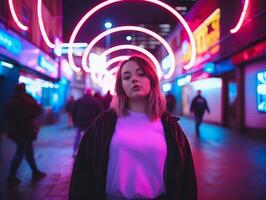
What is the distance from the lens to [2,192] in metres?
6.07

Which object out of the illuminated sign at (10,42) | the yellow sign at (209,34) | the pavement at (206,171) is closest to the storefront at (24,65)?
the illuminated sign at (10,42)

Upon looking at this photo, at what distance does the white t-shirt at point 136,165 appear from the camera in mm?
2348

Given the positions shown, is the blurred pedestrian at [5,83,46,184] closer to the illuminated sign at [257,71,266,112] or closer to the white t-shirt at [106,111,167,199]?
the white t-shirt at [106,111,167,199]

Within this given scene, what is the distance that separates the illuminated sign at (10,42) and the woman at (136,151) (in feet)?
37.0

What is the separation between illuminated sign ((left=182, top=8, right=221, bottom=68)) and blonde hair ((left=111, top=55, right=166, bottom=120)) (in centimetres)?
1832

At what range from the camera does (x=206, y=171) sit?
7730 millimetres

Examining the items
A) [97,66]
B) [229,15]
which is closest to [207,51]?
[229,15]

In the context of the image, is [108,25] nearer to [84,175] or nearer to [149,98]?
[149,98]

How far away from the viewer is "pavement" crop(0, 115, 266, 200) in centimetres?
597

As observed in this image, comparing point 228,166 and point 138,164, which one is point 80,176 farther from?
point 228,166

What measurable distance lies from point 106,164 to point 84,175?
198 millimetres

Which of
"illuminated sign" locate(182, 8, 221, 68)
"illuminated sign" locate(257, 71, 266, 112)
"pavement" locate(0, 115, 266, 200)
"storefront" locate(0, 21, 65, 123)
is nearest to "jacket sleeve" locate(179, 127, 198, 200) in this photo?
"pavement" locate(0, 115, 266, 200)

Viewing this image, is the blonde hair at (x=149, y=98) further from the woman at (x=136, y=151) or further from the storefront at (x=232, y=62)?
the storefront at (x=232, y=62)

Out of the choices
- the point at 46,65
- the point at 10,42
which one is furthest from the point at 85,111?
the point at 46,65
